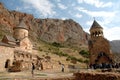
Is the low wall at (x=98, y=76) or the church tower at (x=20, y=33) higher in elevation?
the church tower at (x=20, y=33)

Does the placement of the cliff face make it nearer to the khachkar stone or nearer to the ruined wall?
the khachkar stone

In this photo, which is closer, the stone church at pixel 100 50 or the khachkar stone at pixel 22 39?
the stone church at pixel 100 50

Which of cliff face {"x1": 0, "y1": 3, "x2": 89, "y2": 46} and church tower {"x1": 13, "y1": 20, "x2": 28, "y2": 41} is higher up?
cliff face {"x1": 0, "y1": 3, "x2": 89, "y2": 46}

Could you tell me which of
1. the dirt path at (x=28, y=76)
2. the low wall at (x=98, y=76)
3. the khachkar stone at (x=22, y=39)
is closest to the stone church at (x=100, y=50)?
the khachkar stone at (x=22, y=39)

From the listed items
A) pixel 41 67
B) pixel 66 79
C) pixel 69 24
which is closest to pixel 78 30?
pixel 69 24

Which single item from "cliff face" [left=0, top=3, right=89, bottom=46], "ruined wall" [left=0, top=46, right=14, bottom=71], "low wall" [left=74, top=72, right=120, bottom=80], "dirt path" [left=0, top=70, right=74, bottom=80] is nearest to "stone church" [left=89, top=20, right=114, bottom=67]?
"dirt path" [left=0, top=70, right=74, bottom=80]

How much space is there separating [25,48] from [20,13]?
100735mm

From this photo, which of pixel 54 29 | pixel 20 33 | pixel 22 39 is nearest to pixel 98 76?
pixel 22 39

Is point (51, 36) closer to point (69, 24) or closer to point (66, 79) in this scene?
point (69, 24)

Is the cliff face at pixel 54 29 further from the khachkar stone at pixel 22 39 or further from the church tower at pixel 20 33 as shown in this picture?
the khachkar stone at pixel 22 39

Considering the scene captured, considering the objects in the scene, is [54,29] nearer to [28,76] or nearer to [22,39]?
[22,39]

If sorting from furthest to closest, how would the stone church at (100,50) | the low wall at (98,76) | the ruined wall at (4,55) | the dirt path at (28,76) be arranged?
the stone church at (100,50)
the ruined wall at (4,55)
the dirt path at (28,76)
the low wall at (98,76)

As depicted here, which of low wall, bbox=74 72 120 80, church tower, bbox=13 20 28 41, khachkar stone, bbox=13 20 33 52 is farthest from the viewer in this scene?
church tower, bbox=13 20 28 41

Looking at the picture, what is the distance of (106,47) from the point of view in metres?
35.6
